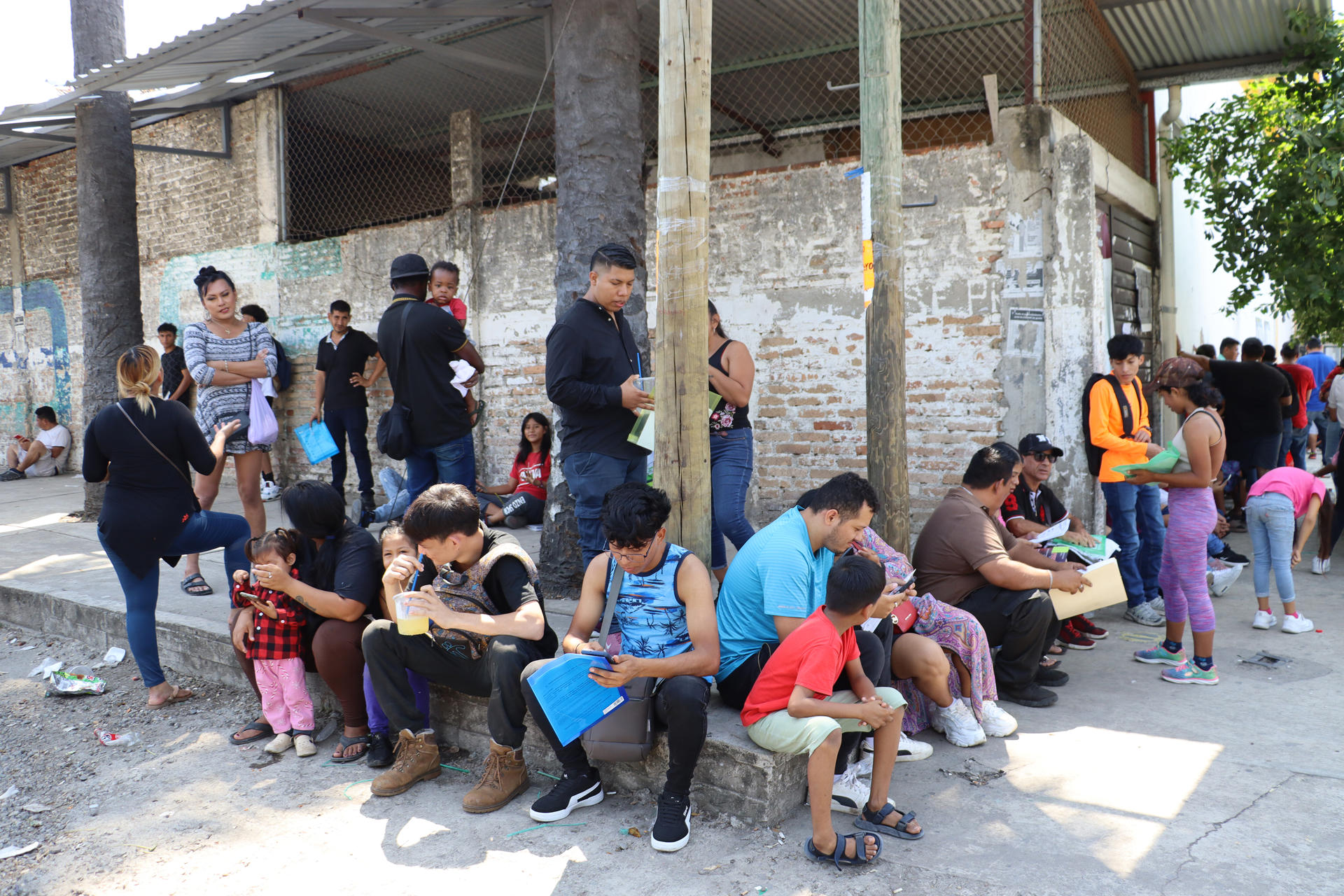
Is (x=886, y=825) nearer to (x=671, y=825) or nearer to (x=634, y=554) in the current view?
(x=671, y=825)

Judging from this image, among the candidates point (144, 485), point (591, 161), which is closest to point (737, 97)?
point (591, 161)

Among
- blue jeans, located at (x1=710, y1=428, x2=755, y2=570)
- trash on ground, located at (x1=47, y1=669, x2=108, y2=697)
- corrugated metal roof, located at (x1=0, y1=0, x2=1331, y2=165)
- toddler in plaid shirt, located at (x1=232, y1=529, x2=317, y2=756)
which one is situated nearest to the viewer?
toddler in plaid shirt, located at (x1=232, y1=529, x2=317, y2=756)

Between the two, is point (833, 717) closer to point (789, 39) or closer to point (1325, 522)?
point (1325, 522)

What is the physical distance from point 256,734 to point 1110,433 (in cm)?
465

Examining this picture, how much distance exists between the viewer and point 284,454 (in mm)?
9344

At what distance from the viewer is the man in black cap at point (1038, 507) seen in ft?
15.4

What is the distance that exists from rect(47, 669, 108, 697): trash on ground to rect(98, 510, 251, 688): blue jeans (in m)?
0.25

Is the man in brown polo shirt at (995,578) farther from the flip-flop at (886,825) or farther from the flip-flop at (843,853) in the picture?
the flip-flop at (843,853)

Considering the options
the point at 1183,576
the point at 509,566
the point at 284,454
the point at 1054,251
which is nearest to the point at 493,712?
the point at 509,566

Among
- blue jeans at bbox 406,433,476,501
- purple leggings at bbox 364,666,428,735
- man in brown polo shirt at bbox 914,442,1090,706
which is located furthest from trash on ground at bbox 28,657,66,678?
man in brown polo shirt at bbox 914,442,1090,706

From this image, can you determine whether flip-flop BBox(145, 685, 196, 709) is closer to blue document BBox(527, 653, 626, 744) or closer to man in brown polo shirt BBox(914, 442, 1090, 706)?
blue document BBox(527, 653, 626, 744)

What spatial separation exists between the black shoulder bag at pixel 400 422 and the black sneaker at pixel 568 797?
2.23m

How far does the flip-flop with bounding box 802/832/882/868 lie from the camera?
2787 mm

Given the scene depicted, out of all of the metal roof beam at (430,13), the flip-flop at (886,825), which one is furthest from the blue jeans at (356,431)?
the flip-flop at (886,825)
